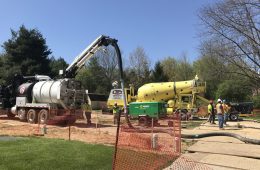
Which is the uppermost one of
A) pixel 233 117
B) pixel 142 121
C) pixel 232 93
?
pixel 232 93

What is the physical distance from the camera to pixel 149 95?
3419 cm

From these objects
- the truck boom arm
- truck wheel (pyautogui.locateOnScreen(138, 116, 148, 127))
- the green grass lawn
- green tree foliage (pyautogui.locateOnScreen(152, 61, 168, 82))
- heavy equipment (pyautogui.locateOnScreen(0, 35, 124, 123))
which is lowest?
the green grass lawn

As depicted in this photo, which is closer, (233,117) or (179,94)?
(179,94)

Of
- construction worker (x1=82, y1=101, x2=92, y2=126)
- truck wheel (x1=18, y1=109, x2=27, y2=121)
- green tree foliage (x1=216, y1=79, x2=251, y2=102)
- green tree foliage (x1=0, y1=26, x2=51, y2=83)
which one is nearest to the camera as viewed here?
construction worker (x1=82, y1=101, x2=92, y2=126)

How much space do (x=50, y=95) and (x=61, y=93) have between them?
1.01 metres

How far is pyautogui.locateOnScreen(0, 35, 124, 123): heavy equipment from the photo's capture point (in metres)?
25.6

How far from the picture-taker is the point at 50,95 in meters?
25.8

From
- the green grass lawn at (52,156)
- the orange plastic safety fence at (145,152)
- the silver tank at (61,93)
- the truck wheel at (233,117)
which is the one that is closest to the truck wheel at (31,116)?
the silver tank at (61,93)

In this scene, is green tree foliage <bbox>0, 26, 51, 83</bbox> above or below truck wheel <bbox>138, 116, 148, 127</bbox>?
above

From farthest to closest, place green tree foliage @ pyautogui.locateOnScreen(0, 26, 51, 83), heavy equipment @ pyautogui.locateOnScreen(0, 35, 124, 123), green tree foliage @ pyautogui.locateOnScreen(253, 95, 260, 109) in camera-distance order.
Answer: green tree foliage @ pyautogui.locateOnScreen(0, 26, 51, 83) → green tree foliage @ pyautogui.locateOnScreen(253, 95, 260, 109) → heavy equipment @ pyautogui.locateOnScreen(0, 35, 124, 123)

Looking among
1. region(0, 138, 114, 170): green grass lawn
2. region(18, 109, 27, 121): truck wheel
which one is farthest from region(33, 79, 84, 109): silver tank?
region(0, 138, 114, 170): green grass lawn

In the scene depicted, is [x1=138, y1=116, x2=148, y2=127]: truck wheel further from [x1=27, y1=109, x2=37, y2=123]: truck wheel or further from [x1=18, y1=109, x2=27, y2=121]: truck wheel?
[x1=18, y1=109, x2=27, y2=121]: truck wheel

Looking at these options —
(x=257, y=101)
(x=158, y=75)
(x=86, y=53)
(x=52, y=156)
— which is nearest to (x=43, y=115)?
(x=86, y=53)

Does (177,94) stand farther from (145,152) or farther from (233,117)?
(145,152)
